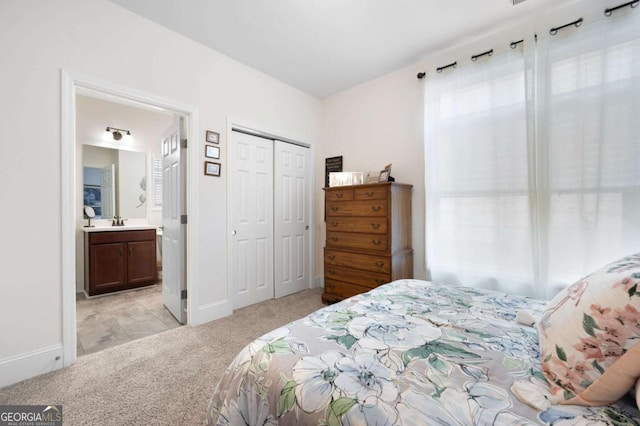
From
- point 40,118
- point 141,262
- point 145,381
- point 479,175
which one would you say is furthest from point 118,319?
point 479,175

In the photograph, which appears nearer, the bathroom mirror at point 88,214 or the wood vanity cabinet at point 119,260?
the wood vanity cabinet at point 119,260

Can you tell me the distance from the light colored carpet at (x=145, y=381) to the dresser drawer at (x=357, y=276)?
39.2 inches

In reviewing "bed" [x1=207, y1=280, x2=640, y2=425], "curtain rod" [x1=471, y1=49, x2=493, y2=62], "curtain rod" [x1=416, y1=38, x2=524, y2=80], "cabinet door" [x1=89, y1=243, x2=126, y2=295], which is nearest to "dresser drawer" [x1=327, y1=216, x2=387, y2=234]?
"bed" [x1=207, y1=280, x2=640, y2=425]

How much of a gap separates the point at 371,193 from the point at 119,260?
353 cm

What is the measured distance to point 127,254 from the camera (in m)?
3.68

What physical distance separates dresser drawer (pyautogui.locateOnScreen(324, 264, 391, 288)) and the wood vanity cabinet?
2.74 metres

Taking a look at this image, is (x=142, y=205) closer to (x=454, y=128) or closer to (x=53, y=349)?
(x=53, y=349)

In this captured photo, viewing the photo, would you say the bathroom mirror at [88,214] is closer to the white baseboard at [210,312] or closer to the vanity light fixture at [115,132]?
the vanity light fixture at [115,132]

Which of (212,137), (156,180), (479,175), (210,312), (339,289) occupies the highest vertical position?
(212,137)

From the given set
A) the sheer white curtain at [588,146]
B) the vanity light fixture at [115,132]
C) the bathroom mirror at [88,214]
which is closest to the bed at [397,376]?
the sheer white curtain at [588,146]

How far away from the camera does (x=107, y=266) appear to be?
11.5 ft

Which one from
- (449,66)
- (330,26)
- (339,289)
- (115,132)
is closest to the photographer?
(330,26)

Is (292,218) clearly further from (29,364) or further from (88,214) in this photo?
(88,214)

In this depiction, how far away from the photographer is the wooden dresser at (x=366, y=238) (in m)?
2.65
